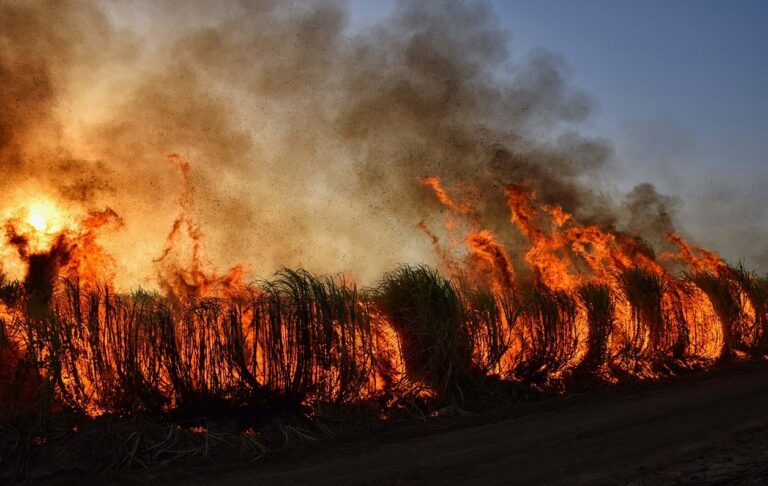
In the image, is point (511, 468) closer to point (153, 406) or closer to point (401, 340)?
point (401, 340)

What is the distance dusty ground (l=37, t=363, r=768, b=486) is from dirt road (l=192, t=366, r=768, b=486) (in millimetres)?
10

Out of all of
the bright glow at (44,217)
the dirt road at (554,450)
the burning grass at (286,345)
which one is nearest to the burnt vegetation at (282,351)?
the burning grass at (286,345)

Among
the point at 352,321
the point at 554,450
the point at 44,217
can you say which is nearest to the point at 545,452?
the point at 554,450

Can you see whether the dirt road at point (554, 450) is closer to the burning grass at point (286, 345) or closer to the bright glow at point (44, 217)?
the burning grass at point (286, 345)

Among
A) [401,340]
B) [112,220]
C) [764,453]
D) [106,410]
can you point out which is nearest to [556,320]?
[401,340]

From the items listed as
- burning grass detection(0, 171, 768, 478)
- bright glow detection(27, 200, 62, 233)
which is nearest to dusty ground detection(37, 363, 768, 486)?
burning grass detection(0, 171, 768, 478)

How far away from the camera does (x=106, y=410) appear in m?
6.87

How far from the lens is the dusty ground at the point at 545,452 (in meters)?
5.40

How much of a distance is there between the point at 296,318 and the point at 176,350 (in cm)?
149

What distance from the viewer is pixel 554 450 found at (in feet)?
20.4

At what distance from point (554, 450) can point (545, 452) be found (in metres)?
0.13

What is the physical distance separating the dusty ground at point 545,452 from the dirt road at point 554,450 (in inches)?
0.4

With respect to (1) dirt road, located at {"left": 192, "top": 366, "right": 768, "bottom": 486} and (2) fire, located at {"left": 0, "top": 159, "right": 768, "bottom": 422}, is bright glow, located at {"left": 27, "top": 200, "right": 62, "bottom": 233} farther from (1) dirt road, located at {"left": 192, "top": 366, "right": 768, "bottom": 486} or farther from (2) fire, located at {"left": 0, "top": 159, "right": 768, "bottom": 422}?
(1) dirt road, located at {"left": 192, "top": 366, "right": 768, "bottom": 486}

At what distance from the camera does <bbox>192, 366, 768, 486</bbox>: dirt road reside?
5492 mm
